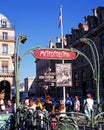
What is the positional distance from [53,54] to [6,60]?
177 ft

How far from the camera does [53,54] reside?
49.5ft

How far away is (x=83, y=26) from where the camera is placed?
51719 millimetres

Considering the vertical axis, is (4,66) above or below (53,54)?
above

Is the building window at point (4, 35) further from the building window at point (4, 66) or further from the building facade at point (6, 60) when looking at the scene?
the building window at point (4, 66)

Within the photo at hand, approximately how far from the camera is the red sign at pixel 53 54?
14939 millimetres

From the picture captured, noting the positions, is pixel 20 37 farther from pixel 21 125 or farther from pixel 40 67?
pixel 40 67

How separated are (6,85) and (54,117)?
60.1 m

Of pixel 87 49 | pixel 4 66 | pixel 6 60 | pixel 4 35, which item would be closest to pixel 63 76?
pixel 87 49

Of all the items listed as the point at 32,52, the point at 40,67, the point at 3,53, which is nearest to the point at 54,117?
the point at 32,52

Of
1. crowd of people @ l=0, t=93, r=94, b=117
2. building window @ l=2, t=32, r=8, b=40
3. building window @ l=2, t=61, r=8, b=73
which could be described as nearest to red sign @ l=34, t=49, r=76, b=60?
crowd of people @ l=0, t=93, r=94, b=117

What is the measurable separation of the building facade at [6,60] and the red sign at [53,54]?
52.2 m

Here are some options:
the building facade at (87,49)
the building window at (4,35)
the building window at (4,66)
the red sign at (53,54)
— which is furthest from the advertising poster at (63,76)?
the building window at (4,35)

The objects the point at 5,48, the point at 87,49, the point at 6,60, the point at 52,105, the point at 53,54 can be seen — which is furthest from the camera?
the point at 5,48

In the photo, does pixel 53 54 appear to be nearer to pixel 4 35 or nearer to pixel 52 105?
pixel 52 105
